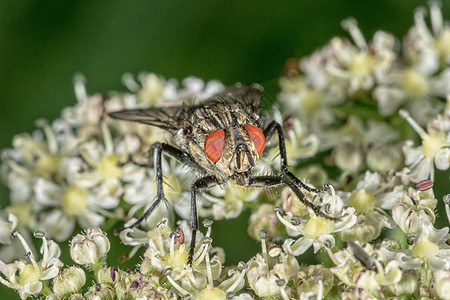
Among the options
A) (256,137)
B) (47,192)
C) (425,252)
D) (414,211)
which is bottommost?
(425,252)

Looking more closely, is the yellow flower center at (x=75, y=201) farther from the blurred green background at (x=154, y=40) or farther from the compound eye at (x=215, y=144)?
the compound eye at (x=215, y=144)

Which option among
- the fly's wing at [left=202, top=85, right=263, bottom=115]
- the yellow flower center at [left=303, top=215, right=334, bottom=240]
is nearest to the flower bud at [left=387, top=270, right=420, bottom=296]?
the yellow flower center at [left=303, top=215, right=334, bottom=240]

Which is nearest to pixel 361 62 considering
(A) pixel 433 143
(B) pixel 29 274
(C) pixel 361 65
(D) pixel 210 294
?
(C) pixel 361 65

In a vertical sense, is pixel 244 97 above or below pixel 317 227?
above

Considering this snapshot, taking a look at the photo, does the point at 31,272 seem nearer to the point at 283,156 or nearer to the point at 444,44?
the point at 283,156

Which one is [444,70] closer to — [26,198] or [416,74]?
[416,74]

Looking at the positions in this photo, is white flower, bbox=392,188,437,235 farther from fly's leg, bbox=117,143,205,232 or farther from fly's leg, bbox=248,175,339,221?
fly's leg, bbox=117,143,205,232

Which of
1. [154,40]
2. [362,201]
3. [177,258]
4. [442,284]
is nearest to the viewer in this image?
[442,284]
